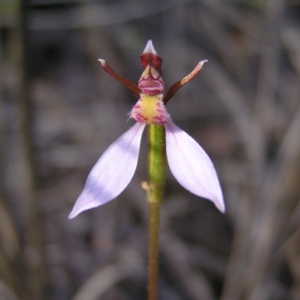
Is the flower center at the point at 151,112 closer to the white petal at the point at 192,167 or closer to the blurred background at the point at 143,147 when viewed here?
the white petal at the point at 192,167

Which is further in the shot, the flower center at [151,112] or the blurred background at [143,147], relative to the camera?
the blurred background at [143,147]

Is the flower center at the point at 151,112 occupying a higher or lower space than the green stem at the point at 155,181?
higher

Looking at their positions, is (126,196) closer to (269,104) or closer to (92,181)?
(269,104)

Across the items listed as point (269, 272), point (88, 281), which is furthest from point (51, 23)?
point (269, 272)

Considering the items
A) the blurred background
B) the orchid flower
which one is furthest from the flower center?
the blurred background

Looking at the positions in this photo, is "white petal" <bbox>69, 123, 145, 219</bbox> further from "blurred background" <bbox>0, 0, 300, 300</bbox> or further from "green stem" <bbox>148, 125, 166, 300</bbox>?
"blurred background" <bbox>0, 0, 300, 300</bbox>

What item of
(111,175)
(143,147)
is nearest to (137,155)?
(111,175)

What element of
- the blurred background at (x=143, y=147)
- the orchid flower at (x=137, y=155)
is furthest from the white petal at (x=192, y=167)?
the blurred background at (x=143, y=147)
